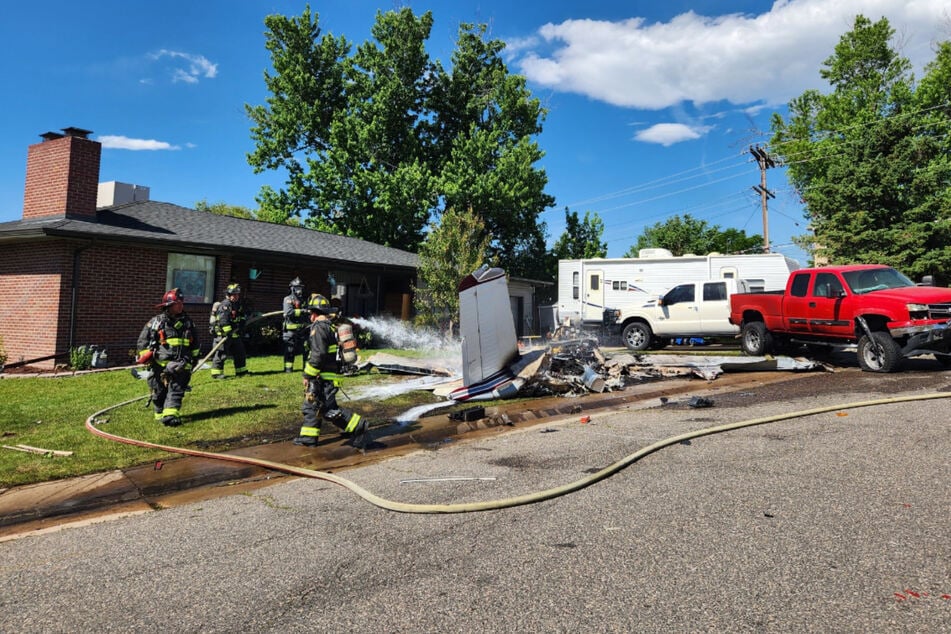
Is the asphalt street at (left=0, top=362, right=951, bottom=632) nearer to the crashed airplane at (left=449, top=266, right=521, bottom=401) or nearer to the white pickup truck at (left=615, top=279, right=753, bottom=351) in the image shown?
the crashed airplane at (left=449, top=266, right=521, bottom=401)

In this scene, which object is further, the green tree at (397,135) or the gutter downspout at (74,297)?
the green tree at (397,135)

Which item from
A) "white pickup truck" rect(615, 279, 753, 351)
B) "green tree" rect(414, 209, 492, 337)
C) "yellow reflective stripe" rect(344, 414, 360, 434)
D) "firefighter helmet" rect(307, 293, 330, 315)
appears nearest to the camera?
"yellow reflective stripe" rect(344, 414, 360, 434)

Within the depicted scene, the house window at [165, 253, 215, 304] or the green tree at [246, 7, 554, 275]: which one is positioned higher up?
the green tree at [246, 7, 554, 275]

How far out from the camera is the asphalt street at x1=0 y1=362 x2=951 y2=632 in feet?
8.96

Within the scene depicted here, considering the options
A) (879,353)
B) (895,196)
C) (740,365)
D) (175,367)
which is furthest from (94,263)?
(895,196)

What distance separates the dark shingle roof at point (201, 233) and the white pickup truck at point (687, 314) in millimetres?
7966

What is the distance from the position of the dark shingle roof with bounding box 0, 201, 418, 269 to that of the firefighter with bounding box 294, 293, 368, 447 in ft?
27.7

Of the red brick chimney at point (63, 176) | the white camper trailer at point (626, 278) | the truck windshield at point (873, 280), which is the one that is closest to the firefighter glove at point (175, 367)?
the red brick chimney at point (63, 176)

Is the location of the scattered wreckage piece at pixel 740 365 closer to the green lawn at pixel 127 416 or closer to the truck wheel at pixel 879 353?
the truck wheel at pixel 879 353

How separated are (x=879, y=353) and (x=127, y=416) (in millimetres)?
12563

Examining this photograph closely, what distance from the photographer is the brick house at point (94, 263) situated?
1241cm

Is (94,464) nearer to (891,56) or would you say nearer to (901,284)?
(901,284)

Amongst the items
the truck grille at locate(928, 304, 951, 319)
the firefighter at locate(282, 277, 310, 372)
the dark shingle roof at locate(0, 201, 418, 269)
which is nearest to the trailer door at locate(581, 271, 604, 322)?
the dark shingle roof at locate(0, 201, 418, 269)

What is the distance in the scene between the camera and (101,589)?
3143 millimetres
